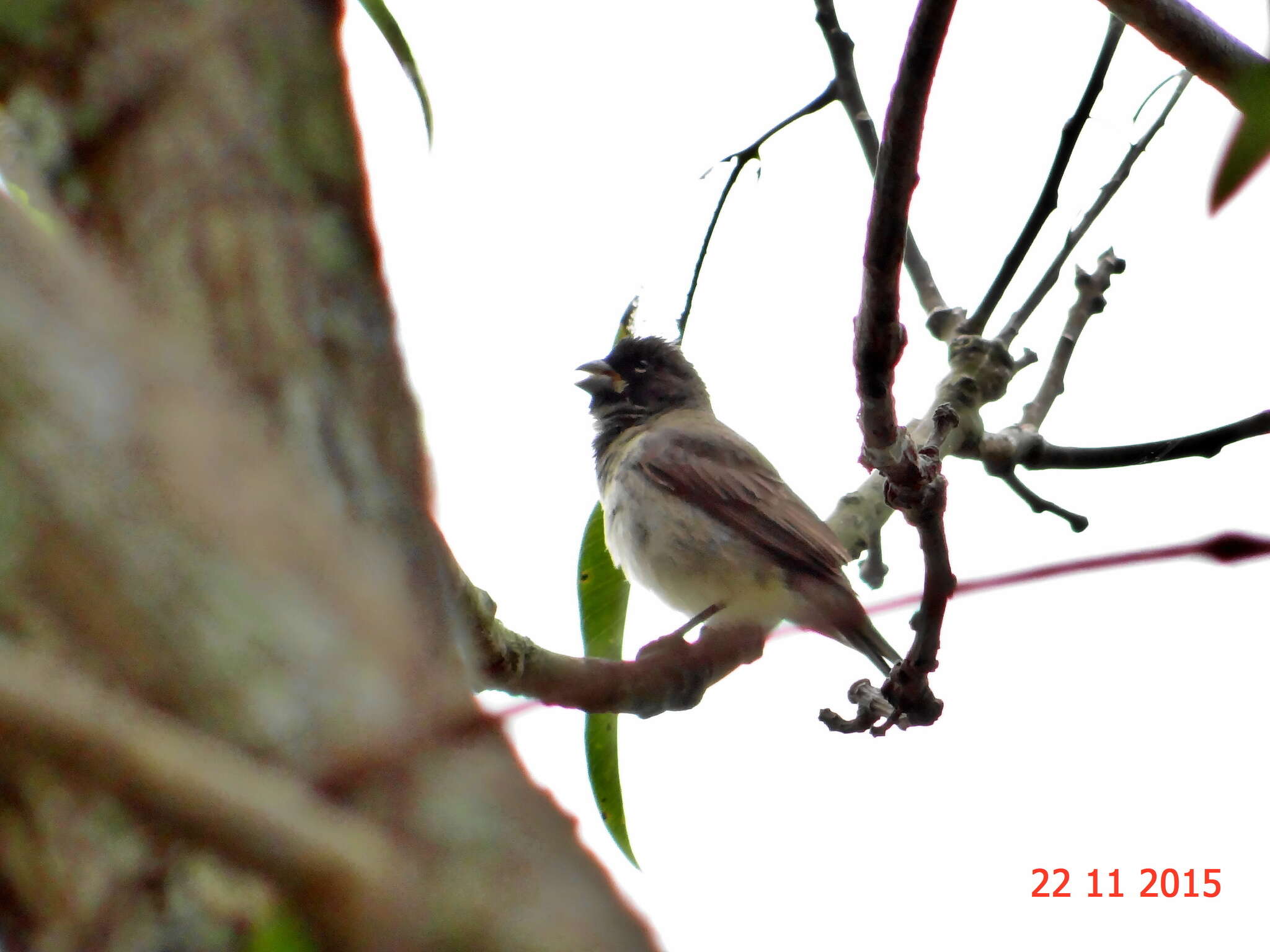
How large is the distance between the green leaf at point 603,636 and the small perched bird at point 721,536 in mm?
153

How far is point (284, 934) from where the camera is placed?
52 cm

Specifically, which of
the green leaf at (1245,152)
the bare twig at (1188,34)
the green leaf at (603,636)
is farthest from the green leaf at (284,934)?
the green leaf at (603,636)

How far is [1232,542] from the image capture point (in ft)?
2.84

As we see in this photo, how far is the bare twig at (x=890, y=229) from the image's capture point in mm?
1909

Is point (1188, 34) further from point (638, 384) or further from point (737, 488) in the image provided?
point (638, 384)

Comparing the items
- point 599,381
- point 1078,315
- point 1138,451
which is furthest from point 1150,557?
point 599,381

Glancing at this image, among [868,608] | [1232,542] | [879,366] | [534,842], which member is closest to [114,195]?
[534,842]

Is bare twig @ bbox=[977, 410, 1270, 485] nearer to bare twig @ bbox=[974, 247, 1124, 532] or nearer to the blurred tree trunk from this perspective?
bare twig @ bbox=[974, 247, 1124, 532]

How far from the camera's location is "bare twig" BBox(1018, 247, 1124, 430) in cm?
416

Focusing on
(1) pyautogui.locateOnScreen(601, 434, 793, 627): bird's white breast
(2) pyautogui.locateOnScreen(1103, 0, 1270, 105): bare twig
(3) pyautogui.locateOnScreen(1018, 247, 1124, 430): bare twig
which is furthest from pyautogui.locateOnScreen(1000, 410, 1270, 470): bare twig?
(1) pyautogui.locateOnScreen(601, 434, 793, 627): bird's white breast

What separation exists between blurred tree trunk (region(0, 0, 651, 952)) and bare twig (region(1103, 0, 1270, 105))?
6.97 ft

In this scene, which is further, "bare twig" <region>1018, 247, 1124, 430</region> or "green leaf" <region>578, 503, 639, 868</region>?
"bare twig" <region>1018, 247, 1124, 430</region>

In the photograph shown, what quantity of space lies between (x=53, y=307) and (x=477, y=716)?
12.2 inches

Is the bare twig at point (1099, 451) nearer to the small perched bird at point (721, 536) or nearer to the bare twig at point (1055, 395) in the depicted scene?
the bare twig at point (1055, 395)
